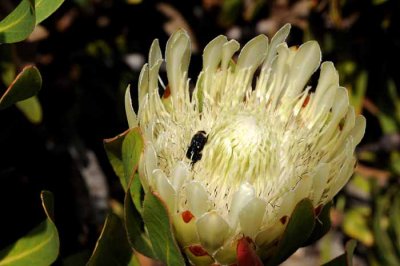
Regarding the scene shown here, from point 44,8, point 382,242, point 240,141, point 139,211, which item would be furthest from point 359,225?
point 44,8

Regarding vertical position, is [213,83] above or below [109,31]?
above

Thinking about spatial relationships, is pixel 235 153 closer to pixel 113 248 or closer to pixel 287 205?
pixel 287 205

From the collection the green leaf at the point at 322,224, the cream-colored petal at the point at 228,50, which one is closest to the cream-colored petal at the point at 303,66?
the cream-colored petal at the point at 228,50

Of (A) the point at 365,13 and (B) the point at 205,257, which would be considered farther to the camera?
(A) the point at 365,13

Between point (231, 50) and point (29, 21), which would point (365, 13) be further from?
point (29, 21)

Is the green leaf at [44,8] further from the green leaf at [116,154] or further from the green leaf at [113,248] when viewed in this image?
the green leaf at [113,248]

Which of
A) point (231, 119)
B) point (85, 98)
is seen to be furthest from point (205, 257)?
point (85, 98)
